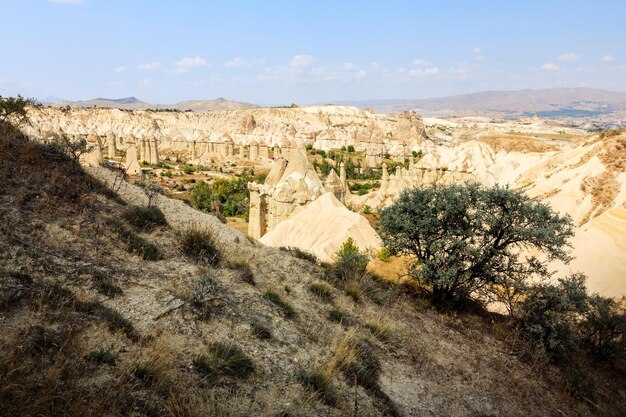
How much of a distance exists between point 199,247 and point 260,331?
8.46ft

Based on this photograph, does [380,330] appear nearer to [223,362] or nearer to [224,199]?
[223,362]

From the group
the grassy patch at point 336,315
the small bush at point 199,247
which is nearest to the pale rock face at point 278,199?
the small bush at point 199,247

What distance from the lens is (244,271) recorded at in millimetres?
6773

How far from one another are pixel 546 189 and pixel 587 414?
17.6 metres

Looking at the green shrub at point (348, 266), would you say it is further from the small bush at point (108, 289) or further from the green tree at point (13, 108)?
the green tree at point (13, 108)

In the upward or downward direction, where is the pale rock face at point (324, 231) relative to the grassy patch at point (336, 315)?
downward

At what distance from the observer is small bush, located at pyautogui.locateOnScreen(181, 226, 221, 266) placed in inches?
268

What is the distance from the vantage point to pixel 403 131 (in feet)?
305

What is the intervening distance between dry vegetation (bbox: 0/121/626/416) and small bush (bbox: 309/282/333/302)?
0.09ft

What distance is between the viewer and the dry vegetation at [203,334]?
11.0ft

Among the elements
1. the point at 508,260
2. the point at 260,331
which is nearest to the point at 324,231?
the point at 508,260

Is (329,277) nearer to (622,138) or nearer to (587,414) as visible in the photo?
(587,414)

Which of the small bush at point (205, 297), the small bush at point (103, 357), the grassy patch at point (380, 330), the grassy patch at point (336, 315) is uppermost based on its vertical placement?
the small bush at point (103, 357)

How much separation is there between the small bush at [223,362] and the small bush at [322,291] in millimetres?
2805
